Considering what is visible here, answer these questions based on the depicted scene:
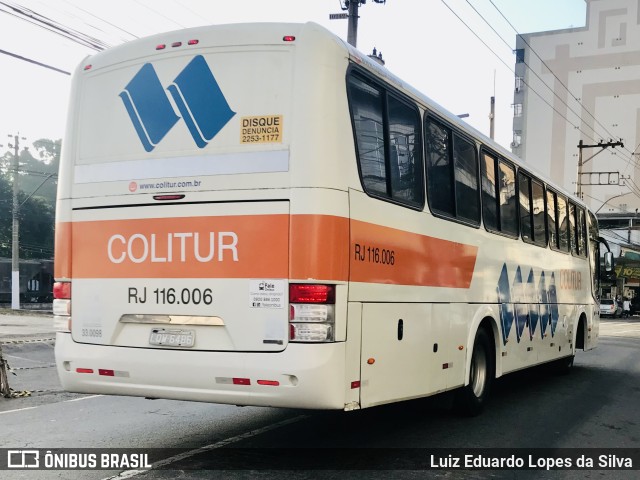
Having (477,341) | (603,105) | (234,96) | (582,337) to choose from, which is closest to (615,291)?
(603,105)

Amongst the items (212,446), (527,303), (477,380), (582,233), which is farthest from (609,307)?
(212,446)

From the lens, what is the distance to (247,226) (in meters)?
5.62

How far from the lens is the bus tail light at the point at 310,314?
17.6ft

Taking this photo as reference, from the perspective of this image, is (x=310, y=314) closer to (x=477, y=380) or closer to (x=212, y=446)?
(x=212, y=446)

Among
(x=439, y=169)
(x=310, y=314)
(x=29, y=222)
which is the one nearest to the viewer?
(x=310, y=314)

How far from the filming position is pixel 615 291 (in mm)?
61562

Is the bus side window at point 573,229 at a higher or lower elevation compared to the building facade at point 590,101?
lower

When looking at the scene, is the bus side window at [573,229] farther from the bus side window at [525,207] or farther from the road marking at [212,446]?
the road marking at [212,446]

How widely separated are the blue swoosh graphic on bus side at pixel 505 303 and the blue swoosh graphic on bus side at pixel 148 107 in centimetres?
510

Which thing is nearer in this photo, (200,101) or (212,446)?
(200,101)

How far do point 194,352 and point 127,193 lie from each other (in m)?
1.55

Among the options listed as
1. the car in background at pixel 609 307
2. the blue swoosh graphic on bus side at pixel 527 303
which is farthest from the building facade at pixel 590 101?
the blue swoosh graphic on bus side at pixel 527 303

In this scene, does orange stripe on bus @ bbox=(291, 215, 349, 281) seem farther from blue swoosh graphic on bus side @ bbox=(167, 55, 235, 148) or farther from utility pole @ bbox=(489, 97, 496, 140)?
utility pole @ bbox=(489, 97, 496, 140)

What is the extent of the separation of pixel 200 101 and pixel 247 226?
1190 millimetres
